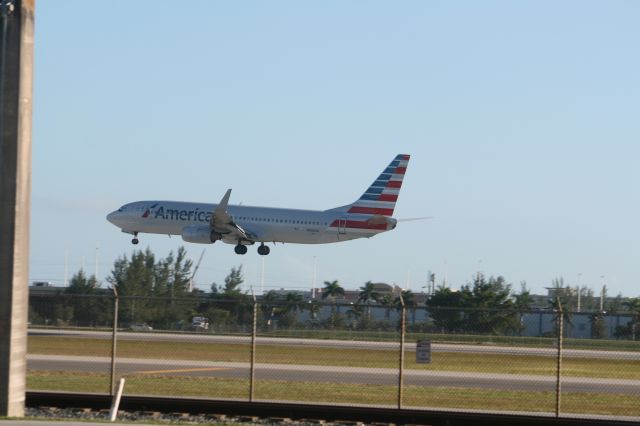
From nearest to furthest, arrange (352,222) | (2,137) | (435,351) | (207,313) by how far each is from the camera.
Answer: (2,137) < (435,351) < (207,313) < (352,222)

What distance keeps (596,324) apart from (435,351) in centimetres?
867

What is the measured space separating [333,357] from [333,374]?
5634 mm

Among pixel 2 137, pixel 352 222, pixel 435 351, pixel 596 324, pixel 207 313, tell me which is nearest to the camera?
pixel 2 137

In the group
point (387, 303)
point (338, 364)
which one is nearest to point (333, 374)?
point (338, 364)

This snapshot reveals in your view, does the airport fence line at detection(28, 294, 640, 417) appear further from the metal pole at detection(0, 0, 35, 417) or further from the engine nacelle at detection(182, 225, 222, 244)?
the engine nacelle at detection(182, 225, 222, 244)

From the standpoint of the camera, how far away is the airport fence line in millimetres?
21672

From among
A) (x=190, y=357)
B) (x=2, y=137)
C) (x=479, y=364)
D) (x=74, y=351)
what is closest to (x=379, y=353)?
(x=479, y=364)

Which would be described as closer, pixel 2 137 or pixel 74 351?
pixel 2 137

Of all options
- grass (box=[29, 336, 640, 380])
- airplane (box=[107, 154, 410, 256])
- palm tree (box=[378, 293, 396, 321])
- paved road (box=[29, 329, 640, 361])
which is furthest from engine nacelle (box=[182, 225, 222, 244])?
grass (box=[29, 336, 640, 380])

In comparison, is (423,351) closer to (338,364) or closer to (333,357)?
(338,364)

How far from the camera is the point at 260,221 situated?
2404 inches

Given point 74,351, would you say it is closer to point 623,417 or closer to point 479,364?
point 479,364

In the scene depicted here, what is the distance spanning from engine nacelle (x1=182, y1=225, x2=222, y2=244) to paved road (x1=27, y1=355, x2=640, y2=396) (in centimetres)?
2930

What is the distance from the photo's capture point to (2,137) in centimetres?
1678
